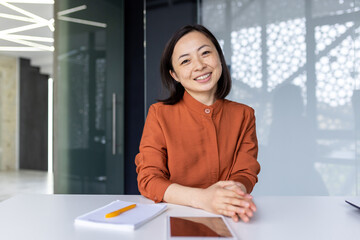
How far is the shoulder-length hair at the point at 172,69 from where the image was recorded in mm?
1470

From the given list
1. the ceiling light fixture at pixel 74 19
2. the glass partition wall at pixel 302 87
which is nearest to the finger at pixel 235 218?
the glass partition wall at pixel 302 87

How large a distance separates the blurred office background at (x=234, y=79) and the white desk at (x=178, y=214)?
188 cm

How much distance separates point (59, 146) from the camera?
2887mm

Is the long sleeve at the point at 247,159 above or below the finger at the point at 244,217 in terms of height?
above

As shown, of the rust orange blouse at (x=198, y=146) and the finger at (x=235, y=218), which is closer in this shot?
the finger at (x=235, y=218)

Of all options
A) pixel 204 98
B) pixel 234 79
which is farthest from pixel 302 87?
pixel 204 98

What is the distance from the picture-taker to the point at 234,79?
127 inches

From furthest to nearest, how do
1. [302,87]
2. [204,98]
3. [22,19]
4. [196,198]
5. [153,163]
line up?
1. [302,87]
2. [22,19]
3. [204,98]
4. [153,163]
5. [196,198]

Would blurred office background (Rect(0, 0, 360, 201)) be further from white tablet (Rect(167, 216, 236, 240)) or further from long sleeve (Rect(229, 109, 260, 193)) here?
white tablet (Rect(167, 216, 236, 240))

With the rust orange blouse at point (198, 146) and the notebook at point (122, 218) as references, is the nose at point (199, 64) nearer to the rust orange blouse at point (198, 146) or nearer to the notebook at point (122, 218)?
the rust orange blouse at point (198, 146)

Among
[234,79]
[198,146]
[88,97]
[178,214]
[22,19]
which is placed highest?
[22,19]

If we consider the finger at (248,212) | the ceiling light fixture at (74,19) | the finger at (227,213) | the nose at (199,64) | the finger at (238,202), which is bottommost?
the finger at (227,213)

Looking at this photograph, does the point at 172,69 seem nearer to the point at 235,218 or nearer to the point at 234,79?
the point at 235,218

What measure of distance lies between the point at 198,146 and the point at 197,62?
361 millimetres
